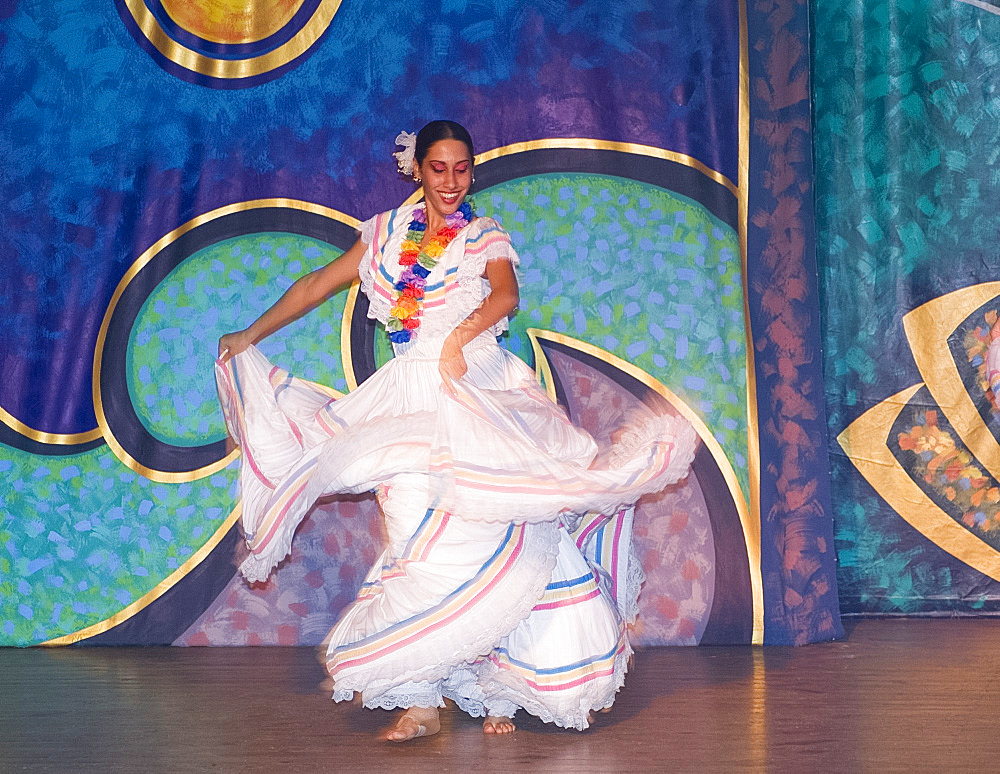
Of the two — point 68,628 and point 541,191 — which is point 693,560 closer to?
point 541,191

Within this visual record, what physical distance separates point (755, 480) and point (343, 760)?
1972 millimetres

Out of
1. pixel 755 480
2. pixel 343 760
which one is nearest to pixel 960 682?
pixel 755 480

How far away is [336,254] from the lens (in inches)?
→ 160

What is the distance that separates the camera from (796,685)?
3.17 m

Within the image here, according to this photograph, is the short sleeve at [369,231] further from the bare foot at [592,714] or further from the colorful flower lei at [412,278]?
the bare foot at [592,714]

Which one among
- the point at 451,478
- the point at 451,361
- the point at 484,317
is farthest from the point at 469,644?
the point at 484,317

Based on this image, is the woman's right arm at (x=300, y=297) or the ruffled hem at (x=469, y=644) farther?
the woman's right arm at (x=300, y=297)

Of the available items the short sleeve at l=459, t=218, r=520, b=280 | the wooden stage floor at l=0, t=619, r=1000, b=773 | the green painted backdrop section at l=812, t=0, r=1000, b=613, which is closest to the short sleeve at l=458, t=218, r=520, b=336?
the short sleeve at l=459, t=218, r=520, b=280

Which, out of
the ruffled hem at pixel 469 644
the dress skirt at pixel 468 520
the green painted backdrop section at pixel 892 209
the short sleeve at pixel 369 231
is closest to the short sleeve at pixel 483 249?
the dress skirt at pixel 468 520

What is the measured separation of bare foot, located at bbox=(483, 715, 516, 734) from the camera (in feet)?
9.15

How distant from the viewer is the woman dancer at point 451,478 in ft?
8.88

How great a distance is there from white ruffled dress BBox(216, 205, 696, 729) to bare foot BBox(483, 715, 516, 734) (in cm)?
3

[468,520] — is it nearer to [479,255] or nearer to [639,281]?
[479,255]

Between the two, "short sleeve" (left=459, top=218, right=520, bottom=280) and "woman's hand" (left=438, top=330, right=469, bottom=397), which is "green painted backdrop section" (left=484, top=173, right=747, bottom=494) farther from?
"woman's hand" (left=438, top=330, right=469, bottom=397)
